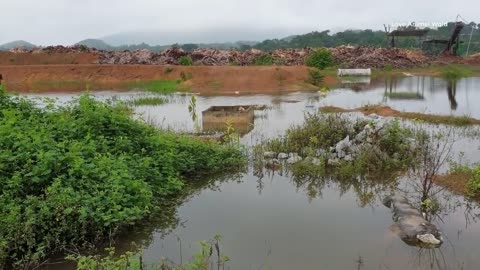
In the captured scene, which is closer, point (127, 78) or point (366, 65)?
point (127, 78)

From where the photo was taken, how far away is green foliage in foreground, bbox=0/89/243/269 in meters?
5.38

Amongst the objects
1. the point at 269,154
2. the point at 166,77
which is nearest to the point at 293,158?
the point at 269,154

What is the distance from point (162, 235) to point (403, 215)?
358 centimetres

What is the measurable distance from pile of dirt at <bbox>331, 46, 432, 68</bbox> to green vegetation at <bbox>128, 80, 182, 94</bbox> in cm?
2077

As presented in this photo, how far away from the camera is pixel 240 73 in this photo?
30.6 m

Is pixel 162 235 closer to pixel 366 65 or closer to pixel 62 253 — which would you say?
pixel 62 253

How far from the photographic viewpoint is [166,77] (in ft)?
115

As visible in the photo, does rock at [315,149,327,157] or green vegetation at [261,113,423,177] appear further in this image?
rock at [315,149,327,157]

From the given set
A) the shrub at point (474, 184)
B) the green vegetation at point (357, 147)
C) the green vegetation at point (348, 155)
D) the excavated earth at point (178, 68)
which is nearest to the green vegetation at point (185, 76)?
the excavated earth at point (178, 68)

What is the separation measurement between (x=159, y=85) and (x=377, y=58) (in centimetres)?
2658

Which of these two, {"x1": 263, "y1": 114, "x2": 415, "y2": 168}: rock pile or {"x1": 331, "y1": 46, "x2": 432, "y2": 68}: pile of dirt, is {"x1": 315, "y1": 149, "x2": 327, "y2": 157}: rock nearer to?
{"x1": 263, "y1": 114, "x2": 415, "y2": 168}: rock pile

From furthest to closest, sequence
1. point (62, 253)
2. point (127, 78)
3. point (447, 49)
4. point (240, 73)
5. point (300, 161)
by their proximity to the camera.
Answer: point (447, 49)
point (127, 78)
point (240, 73)
point (300, 161)
point (62, 253)

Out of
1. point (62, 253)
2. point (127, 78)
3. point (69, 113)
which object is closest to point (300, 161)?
point (69, 113)

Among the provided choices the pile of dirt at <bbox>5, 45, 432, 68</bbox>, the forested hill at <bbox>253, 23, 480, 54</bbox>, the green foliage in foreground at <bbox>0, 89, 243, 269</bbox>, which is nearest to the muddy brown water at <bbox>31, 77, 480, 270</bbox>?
the green foliage in foreground at <bbox>0, 89, 243, 269</bbox>
